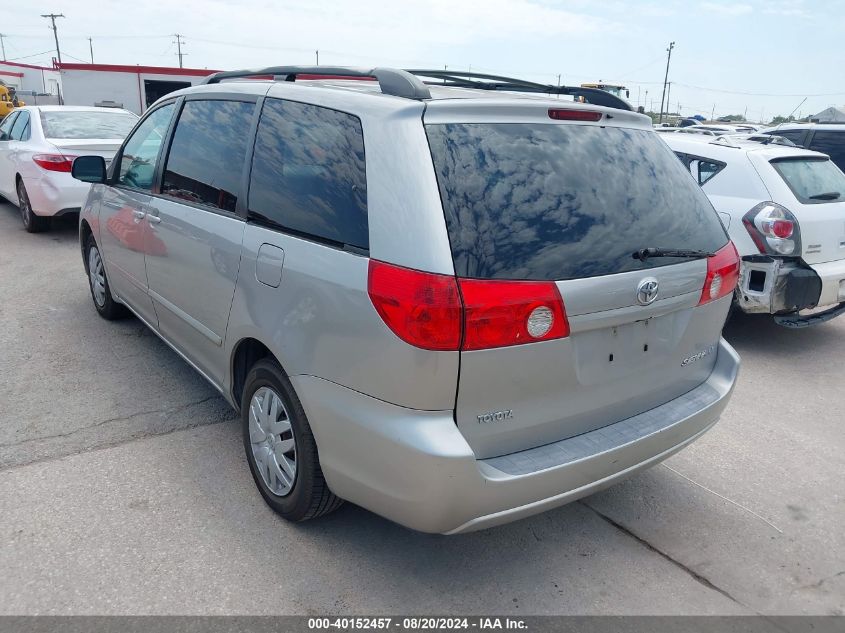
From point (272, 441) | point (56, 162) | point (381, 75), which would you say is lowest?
point (272, 441)

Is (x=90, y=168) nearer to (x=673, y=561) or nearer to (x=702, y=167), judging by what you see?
(x=673, y=561)

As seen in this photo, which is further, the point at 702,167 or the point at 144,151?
the point at 702,167

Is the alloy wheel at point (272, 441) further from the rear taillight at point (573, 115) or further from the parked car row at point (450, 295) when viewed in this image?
the rear taillight at point (573, 115)

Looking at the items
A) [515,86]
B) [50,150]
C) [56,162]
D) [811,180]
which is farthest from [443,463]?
[50,150]

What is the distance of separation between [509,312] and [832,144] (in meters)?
9.87

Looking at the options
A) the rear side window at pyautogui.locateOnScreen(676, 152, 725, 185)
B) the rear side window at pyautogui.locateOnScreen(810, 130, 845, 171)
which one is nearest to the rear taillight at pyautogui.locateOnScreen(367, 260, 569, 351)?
the rear side window at pyautogui.locateOnScreen(676, 152, 725, 185)

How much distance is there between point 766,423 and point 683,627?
2.14 metres

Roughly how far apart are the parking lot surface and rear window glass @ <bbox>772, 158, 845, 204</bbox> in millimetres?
1986

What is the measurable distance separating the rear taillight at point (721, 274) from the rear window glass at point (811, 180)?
2.91 m

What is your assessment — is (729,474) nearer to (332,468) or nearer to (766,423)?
(766,423)

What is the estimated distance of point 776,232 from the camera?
5.21m

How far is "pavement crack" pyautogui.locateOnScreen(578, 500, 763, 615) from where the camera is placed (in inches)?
104

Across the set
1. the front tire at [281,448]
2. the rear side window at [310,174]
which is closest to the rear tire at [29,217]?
the rear side window at [310,174]

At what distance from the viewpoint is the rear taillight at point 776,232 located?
5.19 m
